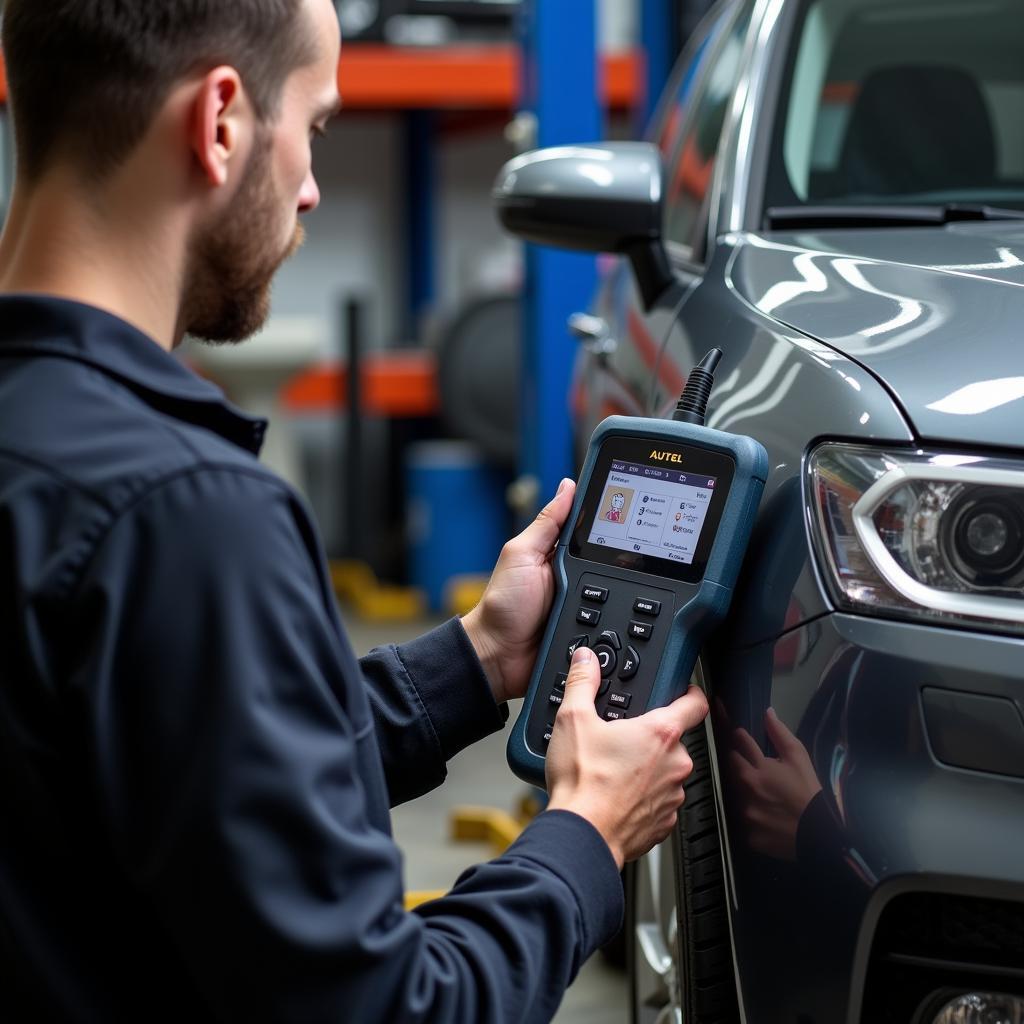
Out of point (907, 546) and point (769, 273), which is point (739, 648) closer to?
point (907, 546)

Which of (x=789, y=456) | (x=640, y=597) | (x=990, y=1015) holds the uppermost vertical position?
(x=789, y=456)

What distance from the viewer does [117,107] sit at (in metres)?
0.92

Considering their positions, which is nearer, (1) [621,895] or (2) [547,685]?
(1) [621,895]

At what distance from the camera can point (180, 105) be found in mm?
930

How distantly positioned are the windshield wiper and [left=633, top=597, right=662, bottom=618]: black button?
650 millimetres

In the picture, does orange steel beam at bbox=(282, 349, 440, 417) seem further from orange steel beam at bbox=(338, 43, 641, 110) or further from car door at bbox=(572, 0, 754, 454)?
car door at bbox=(572, 0, 754, 454)

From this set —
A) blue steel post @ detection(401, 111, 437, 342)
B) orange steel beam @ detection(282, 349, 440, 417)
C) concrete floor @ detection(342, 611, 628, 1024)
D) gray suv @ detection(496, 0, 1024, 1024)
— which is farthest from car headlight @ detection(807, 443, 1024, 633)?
blue steel post @ detection(401, 111, 437, 342)

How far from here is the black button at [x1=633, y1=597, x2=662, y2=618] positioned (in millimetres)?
1273

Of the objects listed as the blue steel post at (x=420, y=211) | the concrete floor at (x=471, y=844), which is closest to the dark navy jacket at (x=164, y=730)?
the concrete floor at (x=471, y=844)

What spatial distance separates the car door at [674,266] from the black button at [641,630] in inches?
14.1

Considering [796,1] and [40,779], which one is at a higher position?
[796,1]

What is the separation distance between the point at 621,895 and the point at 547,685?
268 millimetres

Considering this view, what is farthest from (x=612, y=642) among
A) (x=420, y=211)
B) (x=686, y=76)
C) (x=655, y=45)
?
(x=420, y=211)

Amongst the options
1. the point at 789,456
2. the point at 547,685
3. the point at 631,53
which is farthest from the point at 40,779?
the point at 631,53
